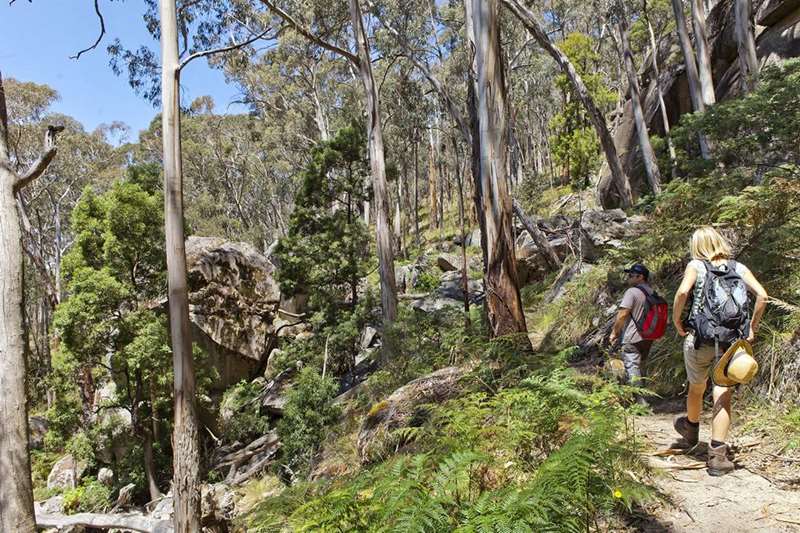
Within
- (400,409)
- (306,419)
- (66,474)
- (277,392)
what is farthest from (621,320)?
(66,474)

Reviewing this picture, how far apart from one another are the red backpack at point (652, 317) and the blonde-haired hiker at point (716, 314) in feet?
3.08

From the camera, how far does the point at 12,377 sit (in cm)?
414

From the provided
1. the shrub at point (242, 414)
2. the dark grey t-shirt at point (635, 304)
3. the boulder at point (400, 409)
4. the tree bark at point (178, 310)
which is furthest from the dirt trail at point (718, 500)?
the shrub at point (242, 414)

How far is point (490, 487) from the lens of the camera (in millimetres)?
2986

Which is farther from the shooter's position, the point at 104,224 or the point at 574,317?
the point at 104,224

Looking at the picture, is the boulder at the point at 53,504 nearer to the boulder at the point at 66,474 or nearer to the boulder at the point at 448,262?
the boulder at the point at 66,474

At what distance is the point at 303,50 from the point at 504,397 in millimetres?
23395

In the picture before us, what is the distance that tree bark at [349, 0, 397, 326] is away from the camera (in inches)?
455

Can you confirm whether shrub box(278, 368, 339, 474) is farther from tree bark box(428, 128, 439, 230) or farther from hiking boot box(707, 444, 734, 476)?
tree bark box(428, 128, 439, 230)

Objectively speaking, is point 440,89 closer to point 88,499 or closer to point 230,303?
point 230,303

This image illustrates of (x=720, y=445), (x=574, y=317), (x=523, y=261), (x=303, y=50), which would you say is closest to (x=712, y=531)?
(x=720, y=445)

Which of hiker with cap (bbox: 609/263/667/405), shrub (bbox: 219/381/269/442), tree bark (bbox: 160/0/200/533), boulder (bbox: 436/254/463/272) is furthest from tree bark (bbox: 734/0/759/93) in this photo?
shrub (bbox: 219/381/269/442)

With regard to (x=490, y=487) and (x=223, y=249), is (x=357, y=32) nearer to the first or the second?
(x=223, y=249)

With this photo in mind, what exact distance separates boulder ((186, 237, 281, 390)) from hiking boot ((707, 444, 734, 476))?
13.6m
